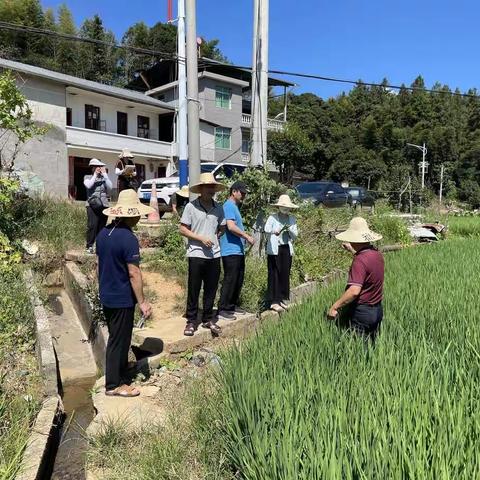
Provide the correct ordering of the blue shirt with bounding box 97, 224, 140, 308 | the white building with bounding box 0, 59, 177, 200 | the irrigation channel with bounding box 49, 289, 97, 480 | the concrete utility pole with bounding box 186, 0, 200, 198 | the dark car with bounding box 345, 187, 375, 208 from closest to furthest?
the irrigation channel with bounding box 49, 289, 97, 480 < the blue shirt with bounding box 97, 224, 140, 308 < the concrete utility pole with bounding box 186, 0, 200, 198 < the dark car with bounding box 345, 187, 375, 208 < the white building with bounding box 0, 59, 177, 200

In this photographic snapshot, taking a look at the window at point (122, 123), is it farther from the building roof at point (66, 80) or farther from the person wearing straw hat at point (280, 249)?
the person wearing straw hat at point (280, 249)

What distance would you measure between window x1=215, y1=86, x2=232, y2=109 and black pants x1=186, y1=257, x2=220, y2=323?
94.3 ft

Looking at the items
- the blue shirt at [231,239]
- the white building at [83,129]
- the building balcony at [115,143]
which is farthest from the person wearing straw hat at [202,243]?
the building balcony at [115,143]

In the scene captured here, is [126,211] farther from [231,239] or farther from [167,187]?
[167,187]

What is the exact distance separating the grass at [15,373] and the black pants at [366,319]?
258 cm

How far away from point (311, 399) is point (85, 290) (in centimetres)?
408

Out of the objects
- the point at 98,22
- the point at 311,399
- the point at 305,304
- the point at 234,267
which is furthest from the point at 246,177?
the point at 98,22

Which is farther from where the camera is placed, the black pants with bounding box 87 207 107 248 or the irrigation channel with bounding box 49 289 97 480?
the black pants with bounding box 87 207 107 248

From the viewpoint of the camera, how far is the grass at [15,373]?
286 cm

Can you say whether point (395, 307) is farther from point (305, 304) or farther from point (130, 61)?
point (130, 61)

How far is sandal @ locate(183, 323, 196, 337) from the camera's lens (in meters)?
5.05

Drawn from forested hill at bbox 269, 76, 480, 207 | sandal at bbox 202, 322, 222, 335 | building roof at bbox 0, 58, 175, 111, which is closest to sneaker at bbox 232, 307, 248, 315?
sandal at bbox 202, 322, 222, 335

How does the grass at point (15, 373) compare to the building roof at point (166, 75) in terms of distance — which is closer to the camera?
the grass at point (15, 373)

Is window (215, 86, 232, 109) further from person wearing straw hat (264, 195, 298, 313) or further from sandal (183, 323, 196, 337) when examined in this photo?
sandal (183, 323, 196, 337)
